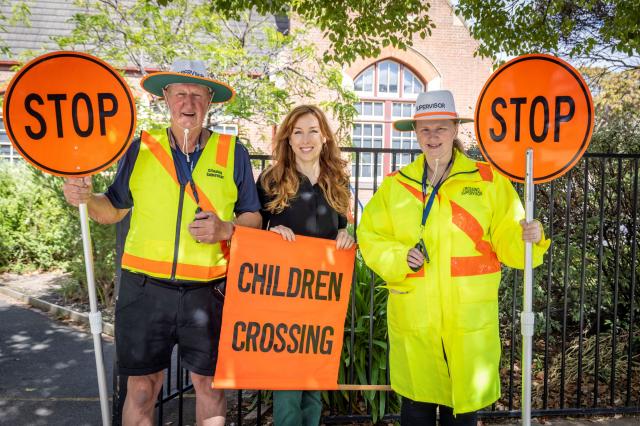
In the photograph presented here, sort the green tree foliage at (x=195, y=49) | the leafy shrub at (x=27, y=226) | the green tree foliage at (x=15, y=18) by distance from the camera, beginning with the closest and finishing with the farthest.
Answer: the green tree foliage at (x=15, y=18) < the green tree foliage at (x=195, y=49) < the leafy shrub at (x=27, y=226)

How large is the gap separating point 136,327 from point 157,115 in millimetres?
6320

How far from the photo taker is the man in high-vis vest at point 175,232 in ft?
8.95

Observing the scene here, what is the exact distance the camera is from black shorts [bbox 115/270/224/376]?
273cm

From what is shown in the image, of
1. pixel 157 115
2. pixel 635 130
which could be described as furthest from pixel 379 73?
pixel 635 130

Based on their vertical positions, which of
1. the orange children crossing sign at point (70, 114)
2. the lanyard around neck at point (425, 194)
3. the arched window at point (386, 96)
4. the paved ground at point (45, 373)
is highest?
the arched window at point (386, 96)

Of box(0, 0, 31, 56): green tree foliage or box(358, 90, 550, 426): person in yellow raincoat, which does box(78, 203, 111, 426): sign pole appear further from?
box(0, 0, 31, 56): green tree foliage

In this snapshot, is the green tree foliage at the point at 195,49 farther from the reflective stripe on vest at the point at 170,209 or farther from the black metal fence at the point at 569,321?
the reflective stripe on vest at the point at 170,209

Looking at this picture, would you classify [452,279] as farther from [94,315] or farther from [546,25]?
[546,25]

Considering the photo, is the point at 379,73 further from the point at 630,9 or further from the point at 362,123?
the point at 630,9

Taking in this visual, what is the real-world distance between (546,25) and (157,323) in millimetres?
7089

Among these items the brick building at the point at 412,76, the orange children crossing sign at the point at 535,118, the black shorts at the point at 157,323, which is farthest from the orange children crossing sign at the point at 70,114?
the brick building at the point at 412,76

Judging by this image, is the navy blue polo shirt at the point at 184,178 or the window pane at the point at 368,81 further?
the window pane at the point at 368,81

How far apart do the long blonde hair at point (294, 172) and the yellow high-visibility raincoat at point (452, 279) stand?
50 centimetres

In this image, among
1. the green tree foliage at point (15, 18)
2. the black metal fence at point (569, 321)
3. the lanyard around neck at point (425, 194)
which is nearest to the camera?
the lanyard around neck at point (425, 194)
